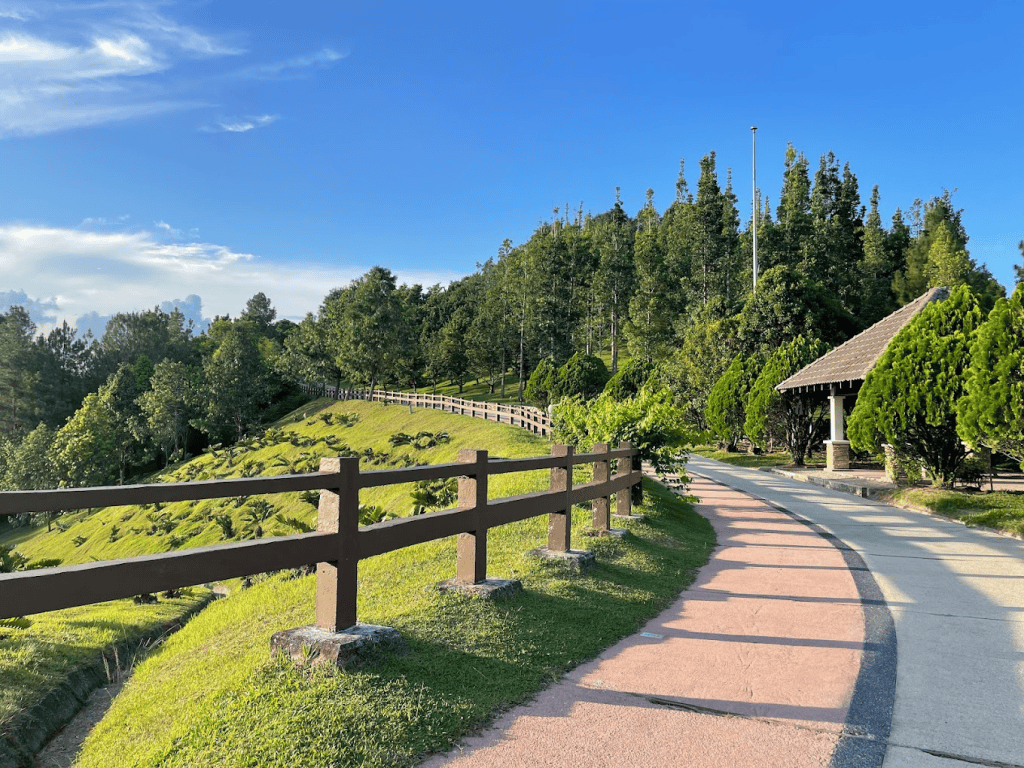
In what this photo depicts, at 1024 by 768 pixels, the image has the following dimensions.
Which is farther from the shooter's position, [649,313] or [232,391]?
[232,391]

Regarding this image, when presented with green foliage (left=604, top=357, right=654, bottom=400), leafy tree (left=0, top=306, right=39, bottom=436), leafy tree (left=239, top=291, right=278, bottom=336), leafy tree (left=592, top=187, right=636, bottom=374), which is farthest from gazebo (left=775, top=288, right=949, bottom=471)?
leafy tree (left=239, top=291, right=278, bottom=336)

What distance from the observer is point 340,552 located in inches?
162

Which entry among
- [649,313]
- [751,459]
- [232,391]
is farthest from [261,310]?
[751,459]

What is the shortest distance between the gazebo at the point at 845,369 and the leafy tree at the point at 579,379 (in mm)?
17152

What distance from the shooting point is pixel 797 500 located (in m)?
15.5

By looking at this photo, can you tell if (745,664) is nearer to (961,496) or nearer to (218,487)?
(218,487)

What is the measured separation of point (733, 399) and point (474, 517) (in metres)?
26.8

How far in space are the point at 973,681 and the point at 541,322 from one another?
195 feet

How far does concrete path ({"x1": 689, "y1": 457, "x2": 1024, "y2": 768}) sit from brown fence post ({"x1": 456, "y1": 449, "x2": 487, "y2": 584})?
2874 mm

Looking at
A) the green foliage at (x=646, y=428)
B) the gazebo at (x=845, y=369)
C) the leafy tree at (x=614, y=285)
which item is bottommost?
the green foliage at (x=646, y=428)

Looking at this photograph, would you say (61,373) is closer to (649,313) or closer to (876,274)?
(649,313)

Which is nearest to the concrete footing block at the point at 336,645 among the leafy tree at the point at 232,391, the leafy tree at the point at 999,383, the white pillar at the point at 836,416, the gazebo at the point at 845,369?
the leafy tree at the point at 999,383

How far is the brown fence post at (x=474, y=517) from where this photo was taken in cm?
544

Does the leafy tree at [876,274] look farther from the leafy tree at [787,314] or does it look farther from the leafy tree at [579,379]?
the leafy tree at [579,379]
